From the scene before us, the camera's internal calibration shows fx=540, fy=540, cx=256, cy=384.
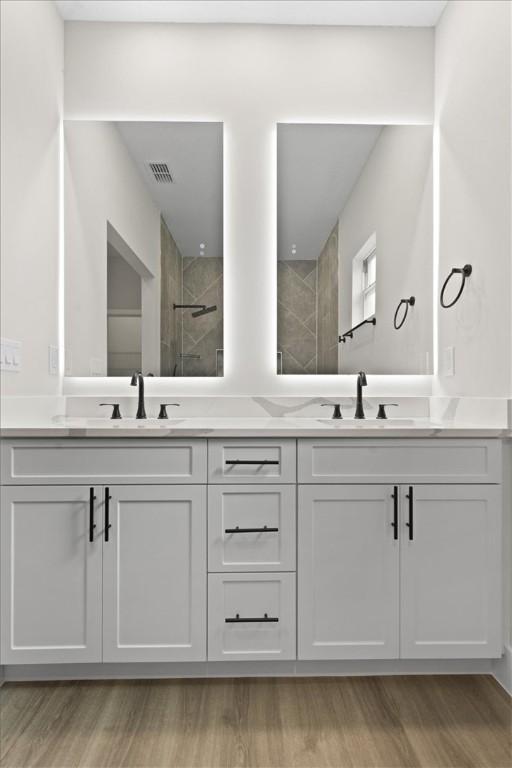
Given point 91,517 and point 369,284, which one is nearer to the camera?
point 91,517

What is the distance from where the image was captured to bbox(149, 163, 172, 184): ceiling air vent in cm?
240

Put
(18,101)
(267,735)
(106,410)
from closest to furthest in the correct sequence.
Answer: (267,735) → (18,101) → (106,410)

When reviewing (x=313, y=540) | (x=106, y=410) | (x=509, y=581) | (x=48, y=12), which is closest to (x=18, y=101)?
(x=48, y=12)

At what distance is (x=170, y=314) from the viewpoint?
241 cm

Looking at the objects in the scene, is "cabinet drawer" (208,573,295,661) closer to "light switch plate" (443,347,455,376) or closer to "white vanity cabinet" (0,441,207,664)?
"white vanity cabinet" (0,441,207,664)

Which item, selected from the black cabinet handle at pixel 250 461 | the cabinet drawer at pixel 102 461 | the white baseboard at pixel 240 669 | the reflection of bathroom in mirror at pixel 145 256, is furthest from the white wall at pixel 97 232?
the white baseboard at pixel 240 669

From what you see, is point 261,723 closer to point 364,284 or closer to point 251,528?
point 251,528

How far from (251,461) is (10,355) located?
0.92 metres

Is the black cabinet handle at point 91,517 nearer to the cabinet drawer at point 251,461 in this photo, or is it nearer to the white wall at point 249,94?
the cabinet drawer at point 251,461

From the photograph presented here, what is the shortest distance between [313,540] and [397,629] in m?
0.40

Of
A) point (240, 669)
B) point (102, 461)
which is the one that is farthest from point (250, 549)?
point (102, 461)

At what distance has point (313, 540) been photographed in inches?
69.3

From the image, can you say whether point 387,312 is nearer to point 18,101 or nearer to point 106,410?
point 106,410

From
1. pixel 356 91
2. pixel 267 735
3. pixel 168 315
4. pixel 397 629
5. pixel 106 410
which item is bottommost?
pixel 267 735
